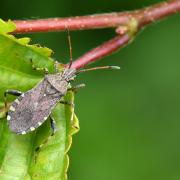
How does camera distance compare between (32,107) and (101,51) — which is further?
(32,107)

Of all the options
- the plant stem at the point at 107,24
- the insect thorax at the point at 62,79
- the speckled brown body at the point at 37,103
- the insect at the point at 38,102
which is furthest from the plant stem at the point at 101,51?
the insect thorax at the point at 62,79

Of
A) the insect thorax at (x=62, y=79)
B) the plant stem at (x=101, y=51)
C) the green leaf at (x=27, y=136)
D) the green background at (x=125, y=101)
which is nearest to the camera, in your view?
the green leaf at (x=27, y=136)

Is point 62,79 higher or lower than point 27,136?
higher

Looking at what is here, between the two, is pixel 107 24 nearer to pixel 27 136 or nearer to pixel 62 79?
pixel 62 79

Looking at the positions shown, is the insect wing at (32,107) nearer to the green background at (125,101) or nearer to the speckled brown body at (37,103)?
the speckled brown body at (37,103)

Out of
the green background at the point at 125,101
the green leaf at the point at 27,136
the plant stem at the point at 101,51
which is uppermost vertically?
the green background at the point at 125,101

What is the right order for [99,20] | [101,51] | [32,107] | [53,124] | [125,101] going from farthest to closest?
[125,101]
[32,107]
[99,20]
[101,51]
[53,124]

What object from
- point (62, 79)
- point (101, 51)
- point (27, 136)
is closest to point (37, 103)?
point (62, 79)
